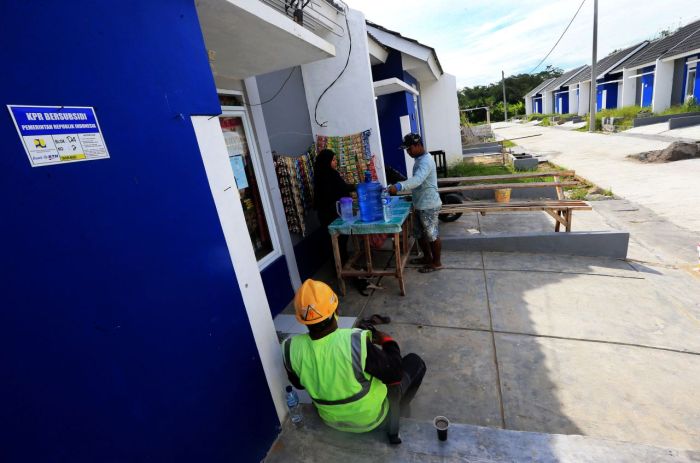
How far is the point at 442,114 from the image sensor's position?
1308 cm

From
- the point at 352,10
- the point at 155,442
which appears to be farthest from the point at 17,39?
the point at 352,10

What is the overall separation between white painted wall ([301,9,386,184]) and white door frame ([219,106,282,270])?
1.43 metres

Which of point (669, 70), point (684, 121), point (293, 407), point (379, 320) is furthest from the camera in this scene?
point (669, 70)

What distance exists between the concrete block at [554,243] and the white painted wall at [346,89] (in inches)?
83.4

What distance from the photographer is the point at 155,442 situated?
1581mm

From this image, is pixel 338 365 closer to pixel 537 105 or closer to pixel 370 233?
pixel 370 233

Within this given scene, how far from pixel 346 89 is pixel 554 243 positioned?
4.01m

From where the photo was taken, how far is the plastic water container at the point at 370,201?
176 inches

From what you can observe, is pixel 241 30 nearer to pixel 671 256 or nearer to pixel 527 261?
pixel 527 261

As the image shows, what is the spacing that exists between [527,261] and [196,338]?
4.91 meters

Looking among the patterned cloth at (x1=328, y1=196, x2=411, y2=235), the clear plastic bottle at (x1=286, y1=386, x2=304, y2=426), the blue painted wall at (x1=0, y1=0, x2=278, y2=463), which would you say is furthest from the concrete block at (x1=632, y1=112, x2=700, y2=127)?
the blue painted wall at (x1=0, y1=0, x2=278, y2=463)

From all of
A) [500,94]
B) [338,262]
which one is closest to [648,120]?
[338,262]

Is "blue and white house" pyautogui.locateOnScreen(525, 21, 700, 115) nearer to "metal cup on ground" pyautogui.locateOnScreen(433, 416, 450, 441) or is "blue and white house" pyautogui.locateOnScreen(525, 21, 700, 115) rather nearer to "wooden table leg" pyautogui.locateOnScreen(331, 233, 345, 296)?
"wooden table leg" pyautogui.locateOnScreen(331, 233, 345, 296)

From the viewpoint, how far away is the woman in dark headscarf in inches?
184
